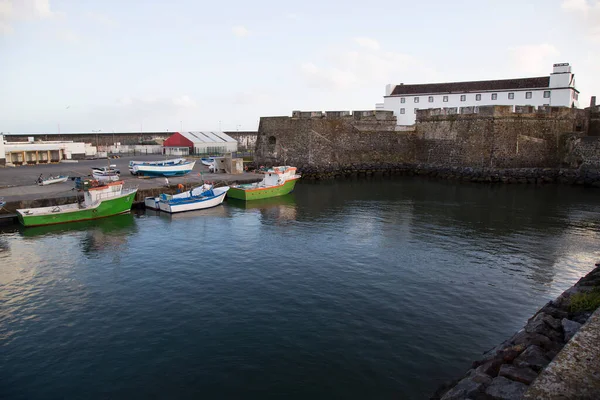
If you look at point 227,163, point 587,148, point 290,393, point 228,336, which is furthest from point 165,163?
point 587,148

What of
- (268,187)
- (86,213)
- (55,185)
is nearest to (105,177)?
(55,185)

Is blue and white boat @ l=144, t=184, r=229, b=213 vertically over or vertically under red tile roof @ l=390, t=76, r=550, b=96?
under

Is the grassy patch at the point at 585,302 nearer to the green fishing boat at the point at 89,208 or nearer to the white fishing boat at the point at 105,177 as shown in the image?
the green fishing boat at the point at 89,208

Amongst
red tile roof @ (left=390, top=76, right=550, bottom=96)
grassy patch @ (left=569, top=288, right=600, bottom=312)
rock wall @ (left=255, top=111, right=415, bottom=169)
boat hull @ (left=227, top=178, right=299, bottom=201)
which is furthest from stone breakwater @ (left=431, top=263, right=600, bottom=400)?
red tile roof @ (left=390, top=76, right=550, bottom=96)

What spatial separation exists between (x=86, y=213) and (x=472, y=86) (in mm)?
35781

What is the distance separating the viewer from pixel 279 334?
885 cm

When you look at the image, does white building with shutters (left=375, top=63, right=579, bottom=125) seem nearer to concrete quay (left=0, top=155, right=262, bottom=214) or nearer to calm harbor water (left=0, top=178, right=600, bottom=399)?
calm harbor water (left=0, top=178, right=600, bottom=399)

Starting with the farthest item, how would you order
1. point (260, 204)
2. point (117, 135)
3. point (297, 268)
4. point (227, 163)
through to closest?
point (117, 135) → point (227, 163) → point (260, 204) → point (297, 268)

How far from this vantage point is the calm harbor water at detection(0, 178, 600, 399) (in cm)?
741

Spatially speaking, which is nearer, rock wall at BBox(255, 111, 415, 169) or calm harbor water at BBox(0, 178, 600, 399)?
calm harbor water at BBox(0, 178, 600, 399)

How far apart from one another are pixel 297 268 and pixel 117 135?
5464 cm

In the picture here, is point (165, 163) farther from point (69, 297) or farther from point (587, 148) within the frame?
point (587, 148)

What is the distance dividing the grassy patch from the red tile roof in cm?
3465

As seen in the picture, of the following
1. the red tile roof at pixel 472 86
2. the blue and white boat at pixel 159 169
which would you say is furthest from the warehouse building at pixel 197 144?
the red tile roof at pixel 472 86
